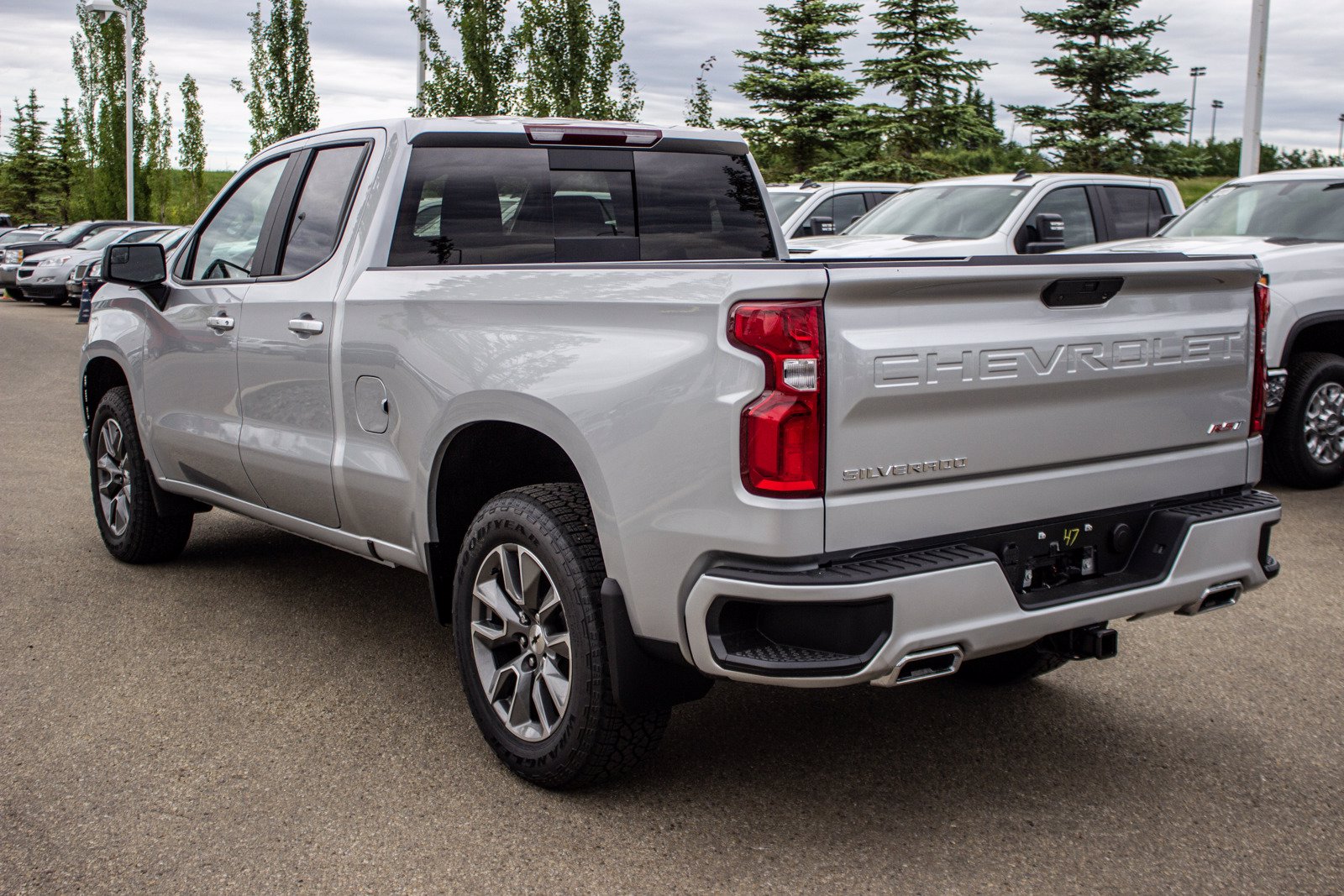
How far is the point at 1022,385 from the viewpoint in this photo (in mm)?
3264

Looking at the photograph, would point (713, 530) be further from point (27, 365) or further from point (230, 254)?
point (27, 365)

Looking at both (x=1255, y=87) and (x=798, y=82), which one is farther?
(x=798, y=82)

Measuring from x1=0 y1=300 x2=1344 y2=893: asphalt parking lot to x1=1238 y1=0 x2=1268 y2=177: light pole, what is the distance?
1269cm

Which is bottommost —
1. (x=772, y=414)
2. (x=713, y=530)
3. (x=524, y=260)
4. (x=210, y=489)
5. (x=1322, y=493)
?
(x=1322, y=493)

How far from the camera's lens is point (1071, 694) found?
4535mm

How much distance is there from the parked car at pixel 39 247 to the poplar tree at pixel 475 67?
28.1 ft

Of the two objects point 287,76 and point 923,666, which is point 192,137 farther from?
point 923,666

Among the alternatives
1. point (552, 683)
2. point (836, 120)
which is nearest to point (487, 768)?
point (552, 683)

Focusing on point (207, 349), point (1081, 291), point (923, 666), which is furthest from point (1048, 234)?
point (923, 666)

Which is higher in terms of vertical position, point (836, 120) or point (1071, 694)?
point (836, 120)

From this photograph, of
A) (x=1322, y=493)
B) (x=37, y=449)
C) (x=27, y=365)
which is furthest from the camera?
(x=27, y=365)

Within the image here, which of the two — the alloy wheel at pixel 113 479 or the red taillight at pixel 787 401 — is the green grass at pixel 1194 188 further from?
the red taillight at pixel 787 401

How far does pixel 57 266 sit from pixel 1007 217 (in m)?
A: 22.2

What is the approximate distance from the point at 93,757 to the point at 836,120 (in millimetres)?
32342
